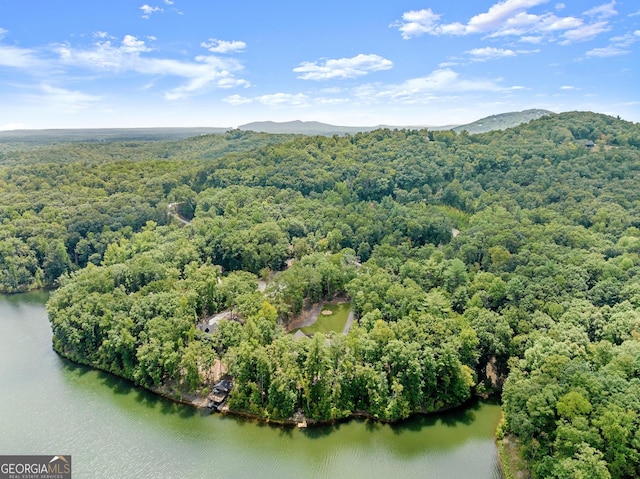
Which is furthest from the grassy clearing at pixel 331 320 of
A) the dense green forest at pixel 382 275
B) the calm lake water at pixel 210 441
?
the calm lake water at pixel 210 441

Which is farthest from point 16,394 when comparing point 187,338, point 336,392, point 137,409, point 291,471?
point 336,392

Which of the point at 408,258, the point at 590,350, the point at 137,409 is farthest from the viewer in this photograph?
the point at 408,258

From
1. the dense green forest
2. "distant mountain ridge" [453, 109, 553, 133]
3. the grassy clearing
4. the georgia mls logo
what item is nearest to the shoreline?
the dense green forest

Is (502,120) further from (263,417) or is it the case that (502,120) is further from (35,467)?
(35,467)

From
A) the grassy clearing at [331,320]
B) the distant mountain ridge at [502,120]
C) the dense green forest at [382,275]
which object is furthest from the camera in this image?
the distant mountain ridge at [502,120]

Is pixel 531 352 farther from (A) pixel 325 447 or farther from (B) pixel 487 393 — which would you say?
(A) pixel 325 447

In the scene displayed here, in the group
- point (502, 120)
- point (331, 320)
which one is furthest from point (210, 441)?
point (502, 120)

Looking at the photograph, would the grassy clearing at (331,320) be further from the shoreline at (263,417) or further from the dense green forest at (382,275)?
the shoreline at (263,417)
